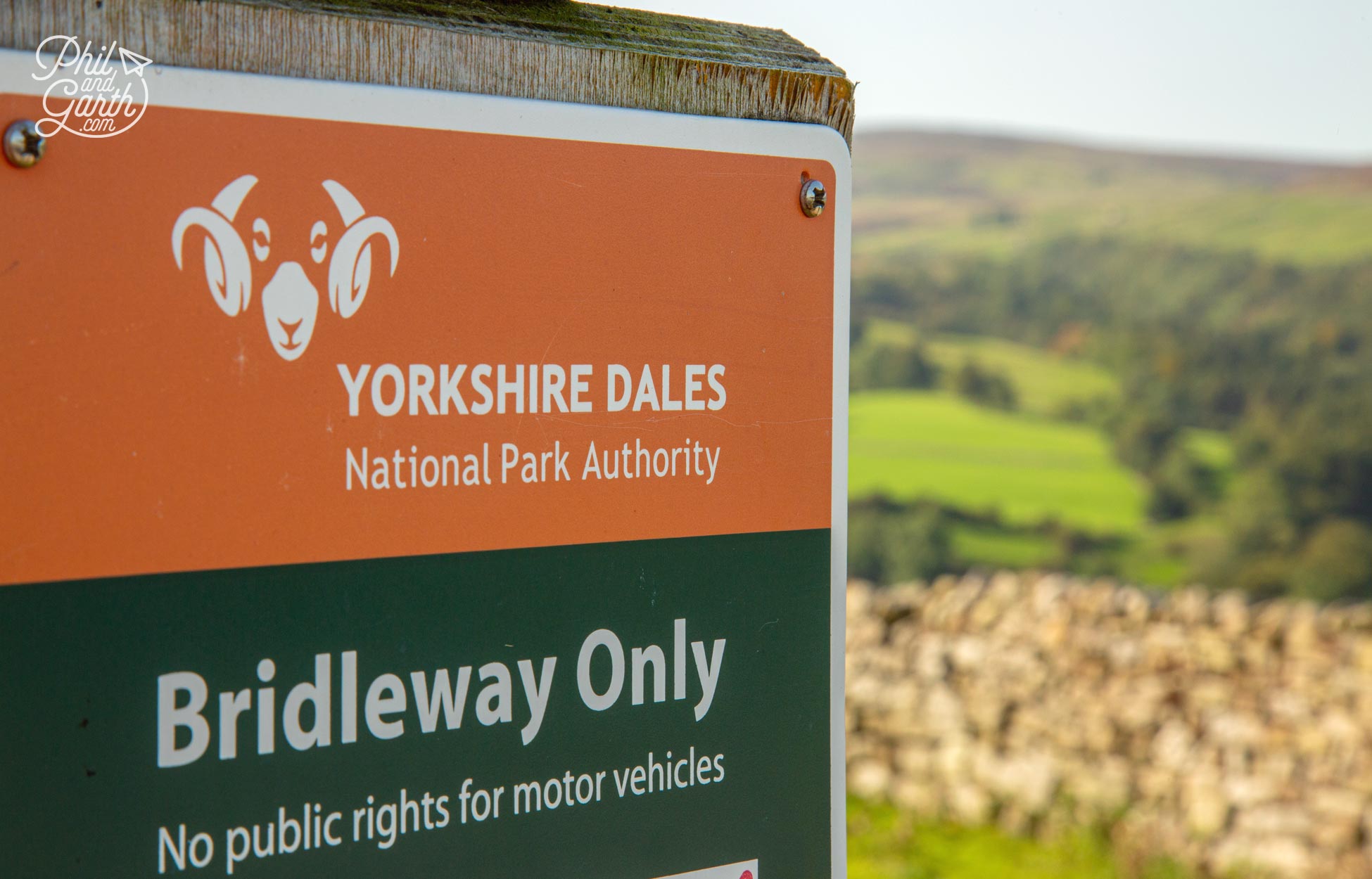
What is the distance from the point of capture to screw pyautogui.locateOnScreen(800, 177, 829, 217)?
4.14 feet

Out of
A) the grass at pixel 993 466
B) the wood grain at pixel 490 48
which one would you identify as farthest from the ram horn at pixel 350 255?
the grass at pixel 993 466

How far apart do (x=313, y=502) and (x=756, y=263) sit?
520 millimetres

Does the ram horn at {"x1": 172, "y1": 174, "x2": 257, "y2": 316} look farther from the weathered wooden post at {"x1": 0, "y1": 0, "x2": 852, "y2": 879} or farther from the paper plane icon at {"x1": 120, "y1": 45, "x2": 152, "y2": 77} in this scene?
the paper plane icon at {"x1": 120, "y1": 45, "x2": 152, "y2": 77}

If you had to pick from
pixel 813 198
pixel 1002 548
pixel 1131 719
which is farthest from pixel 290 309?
pixel 1002 548

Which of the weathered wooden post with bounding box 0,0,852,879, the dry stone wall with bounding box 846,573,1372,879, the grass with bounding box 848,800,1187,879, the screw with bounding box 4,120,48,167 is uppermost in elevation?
the screw with bounding box 4,120,48,167

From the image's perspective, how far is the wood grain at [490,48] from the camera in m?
0.95

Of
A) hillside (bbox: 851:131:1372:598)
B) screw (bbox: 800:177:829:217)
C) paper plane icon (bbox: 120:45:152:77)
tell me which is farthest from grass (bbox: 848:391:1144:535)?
paper plane icon (bbox: 120:45:152:77)

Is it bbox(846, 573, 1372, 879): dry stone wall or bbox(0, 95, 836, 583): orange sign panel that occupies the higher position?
bbox(0, 95, 836, 583): orange sign panel

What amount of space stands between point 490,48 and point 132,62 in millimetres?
314

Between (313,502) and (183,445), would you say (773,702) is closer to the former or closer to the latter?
(313,502)

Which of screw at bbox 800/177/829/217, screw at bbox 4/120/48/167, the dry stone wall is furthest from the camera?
the dry stone wall

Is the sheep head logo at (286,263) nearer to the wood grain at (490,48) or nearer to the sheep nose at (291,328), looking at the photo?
the sheep nose at (291,328)

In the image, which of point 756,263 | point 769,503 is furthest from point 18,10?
point 769,503

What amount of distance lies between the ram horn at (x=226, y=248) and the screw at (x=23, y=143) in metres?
0.11
